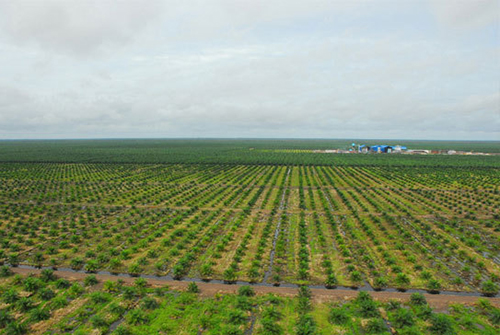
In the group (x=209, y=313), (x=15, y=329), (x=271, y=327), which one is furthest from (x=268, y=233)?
(x=15, y=329)

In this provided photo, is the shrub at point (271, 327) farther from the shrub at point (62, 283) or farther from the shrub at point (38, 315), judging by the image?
the shrub at point (62, 283)

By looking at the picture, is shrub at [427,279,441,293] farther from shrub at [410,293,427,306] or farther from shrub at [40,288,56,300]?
shrub at [40,288,56,300]

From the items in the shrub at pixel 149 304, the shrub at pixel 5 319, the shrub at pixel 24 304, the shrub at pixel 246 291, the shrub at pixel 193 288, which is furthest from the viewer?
the shrub at pixel 193 288

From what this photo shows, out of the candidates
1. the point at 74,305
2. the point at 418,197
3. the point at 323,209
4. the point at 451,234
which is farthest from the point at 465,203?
the point at 74,305

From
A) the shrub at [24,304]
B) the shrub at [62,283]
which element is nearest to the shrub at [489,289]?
the shrub at [62,283]

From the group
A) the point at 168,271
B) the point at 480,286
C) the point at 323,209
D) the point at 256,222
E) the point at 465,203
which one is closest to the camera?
the point at 480,286

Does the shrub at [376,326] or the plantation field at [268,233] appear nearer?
the shrub at [376,326]

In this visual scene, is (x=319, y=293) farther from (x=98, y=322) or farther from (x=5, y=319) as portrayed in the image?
(x=5, y=319)

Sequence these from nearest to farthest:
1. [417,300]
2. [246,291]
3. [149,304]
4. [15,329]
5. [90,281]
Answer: [15,329] → [149,304] → [417,300] → [246,291] → [90,281]

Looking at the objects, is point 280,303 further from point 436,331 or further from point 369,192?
point 369,192
